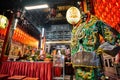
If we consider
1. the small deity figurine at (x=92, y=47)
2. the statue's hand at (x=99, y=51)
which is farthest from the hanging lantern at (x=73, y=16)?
the statue's hand at (x=99, y=51)

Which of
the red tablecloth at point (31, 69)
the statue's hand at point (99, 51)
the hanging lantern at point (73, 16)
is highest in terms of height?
the hanging lantern at point (73, 16)

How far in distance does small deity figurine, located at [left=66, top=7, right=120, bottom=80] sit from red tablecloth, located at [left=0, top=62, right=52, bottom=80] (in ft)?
9.31

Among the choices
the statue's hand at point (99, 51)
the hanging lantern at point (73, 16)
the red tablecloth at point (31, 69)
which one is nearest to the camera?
the statue's hand at point (99, 51)

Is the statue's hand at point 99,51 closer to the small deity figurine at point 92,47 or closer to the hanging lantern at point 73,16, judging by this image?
the small deity figurine at point 92,47

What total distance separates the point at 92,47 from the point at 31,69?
145 inches

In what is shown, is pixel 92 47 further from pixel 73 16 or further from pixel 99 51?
pixel 73 16

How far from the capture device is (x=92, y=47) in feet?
6.98

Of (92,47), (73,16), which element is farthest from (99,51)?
(73,16)

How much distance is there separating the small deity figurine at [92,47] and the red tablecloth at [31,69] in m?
2.84

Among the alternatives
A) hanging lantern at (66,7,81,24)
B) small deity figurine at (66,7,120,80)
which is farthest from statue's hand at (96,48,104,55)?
hanging lantern at (66,7,81,24)

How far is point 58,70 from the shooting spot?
6.95 metres

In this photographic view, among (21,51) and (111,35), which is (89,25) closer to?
(111,35)

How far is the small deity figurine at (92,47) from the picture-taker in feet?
6.56

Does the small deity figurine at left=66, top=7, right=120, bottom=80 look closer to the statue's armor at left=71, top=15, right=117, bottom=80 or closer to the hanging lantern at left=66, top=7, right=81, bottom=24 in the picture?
the statue's armor at left=71, top=15, right=117, bottom=80
